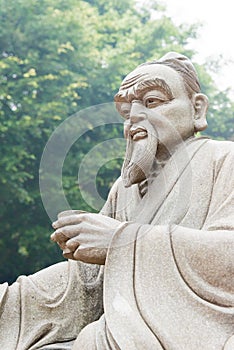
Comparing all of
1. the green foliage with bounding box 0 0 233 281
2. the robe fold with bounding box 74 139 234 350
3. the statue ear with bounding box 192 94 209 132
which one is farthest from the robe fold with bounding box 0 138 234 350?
the green foliage with bounding box 0 0 233 281

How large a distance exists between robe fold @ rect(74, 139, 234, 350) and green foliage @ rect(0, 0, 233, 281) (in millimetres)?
6148

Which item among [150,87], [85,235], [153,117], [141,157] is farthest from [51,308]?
[150,87]

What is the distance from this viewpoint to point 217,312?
8.48 ft

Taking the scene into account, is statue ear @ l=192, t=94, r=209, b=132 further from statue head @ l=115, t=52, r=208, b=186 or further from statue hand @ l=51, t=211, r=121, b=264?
statue hand @ l=51, t=211, r=121, b=264

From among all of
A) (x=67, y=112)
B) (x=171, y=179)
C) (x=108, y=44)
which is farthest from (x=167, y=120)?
(x=108, y=44)

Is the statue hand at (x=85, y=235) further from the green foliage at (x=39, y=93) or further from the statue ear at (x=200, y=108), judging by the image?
the green foliage at (x=39, y=93)

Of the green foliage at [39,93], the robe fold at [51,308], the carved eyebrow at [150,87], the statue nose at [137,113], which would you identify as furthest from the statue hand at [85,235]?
the green foliage at [39,93]

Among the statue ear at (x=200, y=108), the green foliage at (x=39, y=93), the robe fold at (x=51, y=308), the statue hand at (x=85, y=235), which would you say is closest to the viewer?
the statue hand at (x=85, y=235)

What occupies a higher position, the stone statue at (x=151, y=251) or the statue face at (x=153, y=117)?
the statue face at (x=153, y=117)

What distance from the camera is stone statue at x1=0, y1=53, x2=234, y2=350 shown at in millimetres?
2593

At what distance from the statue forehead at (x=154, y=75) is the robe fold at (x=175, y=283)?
25.9 inches

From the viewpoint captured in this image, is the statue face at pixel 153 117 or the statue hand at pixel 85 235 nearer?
the statue hand at pixel 85 235

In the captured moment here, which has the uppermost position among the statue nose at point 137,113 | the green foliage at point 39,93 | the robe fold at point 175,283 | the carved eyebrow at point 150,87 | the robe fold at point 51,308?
the carved eyebrow at point 150,87

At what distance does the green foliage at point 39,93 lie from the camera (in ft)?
32.9
